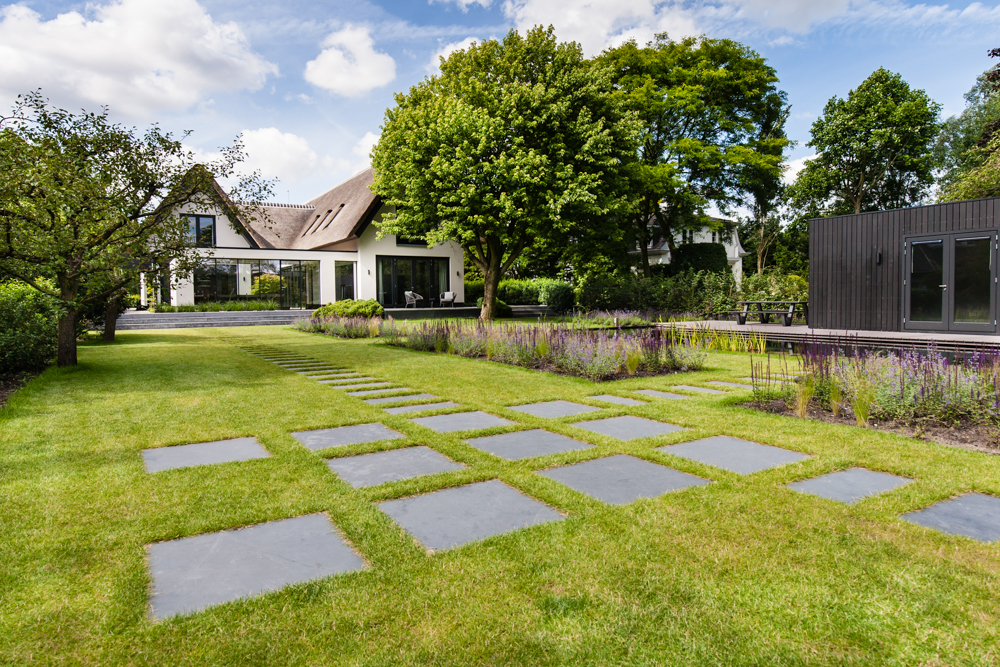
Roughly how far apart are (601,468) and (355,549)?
169 cm

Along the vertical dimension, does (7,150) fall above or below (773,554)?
above

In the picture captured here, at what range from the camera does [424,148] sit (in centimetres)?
1720

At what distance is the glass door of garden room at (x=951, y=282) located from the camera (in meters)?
9.77

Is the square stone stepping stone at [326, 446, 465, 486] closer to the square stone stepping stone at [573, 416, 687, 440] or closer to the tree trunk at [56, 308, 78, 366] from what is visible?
the square stone stepping stone at [573, 416, 687, 440]

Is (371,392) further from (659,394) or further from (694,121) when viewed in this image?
(694,121)

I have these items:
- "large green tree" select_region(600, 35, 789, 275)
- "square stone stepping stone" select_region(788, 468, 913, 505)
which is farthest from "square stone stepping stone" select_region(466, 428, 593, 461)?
"large green tree" select_region(600, 35, 789, 275)

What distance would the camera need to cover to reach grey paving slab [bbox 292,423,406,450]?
408 cm

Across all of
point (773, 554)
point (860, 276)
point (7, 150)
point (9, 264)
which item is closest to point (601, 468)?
point (773, 554)

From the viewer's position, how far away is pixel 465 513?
275 cm

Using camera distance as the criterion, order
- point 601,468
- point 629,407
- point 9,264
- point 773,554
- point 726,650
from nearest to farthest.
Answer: point 726,650 < point 773,554 < point 601,468 < point 629,407 < point 9,264

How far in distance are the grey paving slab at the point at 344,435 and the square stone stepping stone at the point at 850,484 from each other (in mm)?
2772

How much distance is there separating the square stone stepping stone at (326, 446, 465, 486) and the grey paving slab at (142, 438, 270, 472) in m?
0.66

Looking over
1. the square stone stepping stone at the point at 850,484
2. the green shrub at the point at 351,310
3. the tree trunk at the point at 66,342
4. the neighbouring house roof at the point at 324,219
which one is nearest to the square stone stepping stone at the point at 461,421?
the square stone stepping stone at the point at 850,484

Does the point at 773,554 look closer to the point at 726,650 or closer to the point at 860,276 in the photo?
the point at 726,650
